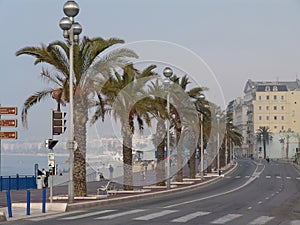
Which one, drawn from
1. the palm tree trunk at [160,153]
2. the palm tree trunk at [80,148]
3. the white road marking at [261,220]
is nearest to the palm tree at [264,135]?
the palm tree trunk at [160,153]

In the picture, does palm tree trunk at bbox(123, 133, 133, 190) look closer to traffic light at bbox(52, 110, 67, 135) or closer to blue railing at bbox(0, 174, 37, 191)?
blue railing at bbox(0, 174, 37, 191)

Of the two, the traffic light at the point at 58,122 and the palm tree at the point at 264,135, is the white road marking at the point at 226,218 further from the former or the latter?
the palm tree at the point at 264,135

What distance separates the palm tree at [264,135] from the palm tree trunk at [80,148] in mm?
159286

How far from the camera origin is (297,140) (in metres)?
190

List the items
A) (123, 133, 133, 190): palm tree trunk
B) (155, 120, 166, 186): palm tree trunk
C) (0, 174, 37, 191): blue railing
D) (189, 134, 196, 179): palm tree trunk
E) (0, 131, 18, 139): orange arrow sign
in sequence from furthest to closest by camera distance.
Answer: (189, 134, 196, 179): palm tree trunk
(155, 120, 166, 186): palm tree trunk
(0, 174, 37, 191): blue railing
(123, 133, 133, 190): palm tree trunk
(0, 131, 18, 139): orange arrow sign

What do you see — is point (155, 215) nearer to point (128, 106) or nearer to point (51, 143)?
point (51, 143)

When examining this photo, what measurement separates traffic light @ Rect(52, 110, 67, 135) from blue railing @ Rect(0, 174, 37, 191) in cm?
1515

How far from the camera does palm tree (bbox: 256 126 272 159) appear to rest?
188 meters

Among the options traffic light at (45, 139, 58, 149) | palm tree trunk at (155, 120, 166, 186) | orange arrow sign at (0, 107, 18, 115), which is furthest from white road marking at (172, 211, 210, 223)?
palm tree trunk at (155, 120, 166, 186)

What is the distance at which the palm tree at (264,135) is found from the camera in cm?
18850

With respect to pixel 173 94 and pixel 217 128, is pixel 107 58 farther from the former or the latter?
pixel 217 128

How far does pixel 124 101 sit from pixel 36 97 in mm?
8077

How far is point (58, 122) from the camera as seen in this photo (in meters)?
26.1

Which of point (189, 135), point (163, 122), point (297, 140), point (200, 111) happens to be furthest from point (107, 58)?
point (297, 140)
